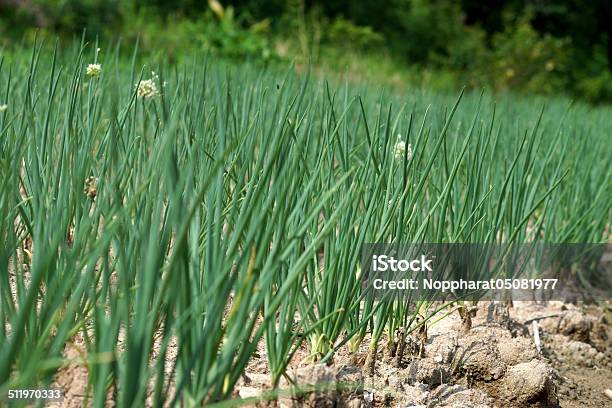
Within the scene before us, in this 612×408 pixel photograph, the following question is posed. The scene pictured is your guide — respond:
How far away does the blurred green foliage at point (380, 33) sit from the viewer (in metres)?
6.84

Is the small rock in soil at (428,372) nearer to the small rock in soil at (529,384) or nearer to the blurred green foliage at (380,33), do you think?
the small rock in soil at (529,384)

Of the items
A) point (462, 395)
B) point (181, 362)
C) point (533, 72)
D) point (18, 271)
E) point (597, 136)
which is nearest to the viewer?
point (181, 362)

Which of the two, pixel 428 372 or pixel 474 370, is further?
pixel 474 370

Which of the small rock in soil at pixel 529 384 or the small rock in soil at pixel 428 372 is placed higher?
the small rock in soil at pixel 428 372

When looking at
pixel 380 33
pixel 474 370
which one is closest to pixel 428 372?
pixel 474 370

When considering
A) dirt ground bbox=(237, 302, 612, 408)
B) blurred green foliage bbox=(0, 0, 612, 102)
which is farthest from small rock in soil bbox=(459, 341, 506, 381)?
blurred green foliage bbox=(0, 0, 612, 102)

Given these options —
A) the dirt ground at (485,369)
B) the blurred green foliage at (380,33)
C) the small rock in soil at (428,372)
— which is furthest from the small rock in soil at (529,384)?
the blurred green foliage at (380,33)

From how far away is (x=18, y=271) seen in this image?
1140 mm

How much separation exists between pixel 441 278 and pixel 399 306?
0.18 meters

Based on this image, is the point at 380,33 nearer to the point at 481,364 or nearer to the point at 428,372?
the point at 481,364

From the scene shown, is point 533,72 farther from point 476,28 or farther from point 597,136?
point 597,136

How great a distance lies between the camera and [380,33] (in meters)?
10.9

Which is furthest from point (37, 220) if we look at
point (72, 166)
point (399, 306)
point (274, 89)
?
point (274, 89)

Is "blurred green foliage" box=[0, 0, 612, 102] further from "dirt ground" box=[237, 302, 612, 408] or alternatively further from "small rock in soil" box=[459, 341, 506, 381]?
"small rock in soil" box=[459, 341, 506, 381]
